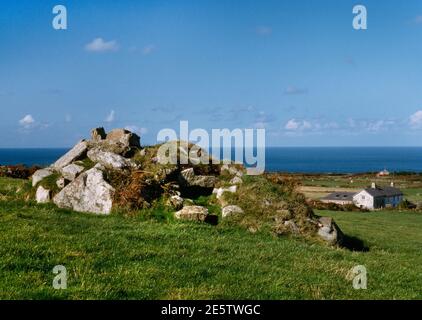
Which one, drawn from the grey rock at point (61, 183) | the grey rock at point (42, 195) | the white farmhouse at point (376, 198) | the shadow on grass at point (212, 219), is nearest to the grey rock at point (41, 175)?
the grey rock at point (42, 195)

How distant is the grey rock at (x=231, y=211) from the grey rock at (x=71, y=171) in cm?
730

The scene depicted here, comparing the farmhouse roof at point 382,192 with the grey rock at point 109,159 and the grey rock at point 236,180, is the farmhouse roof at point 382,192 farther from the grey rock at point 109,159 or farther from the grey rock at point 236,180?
the grey rock at point 109,159

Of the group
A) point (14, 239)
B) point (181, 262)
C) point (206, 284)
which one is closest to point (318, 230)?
point (181, 262)

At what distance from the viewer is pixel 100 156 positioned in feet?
78.6

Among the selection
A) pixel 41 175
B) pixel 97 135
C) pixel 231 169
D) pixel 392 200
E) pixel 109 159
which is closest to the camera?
pixel 109 159

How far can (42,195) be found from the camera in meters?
22.6

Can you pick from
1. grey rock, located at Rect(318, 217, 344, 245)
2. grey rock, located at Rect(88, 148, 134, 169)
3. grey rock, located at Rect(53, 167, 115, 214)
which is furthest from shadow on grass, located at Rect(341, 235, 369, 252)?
grey rock, located at Rect(53, 167, 115, 214)

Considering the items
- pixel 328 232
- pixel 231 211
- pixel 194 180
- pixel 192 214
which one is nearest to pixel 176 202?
pixel 192 214

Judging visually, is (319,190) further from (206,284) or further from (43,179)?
(206,284)

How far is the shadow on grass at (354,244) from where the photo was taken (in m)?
24.0

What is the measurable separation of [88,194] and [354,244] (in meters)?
13.6

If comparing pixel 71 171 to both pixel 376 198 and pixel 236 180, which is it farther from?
pixel 376 198

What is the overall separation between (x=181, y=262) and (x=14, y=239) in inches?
183

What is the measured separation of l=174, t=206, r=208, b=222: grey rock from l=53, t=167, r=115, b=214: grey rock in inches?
120
